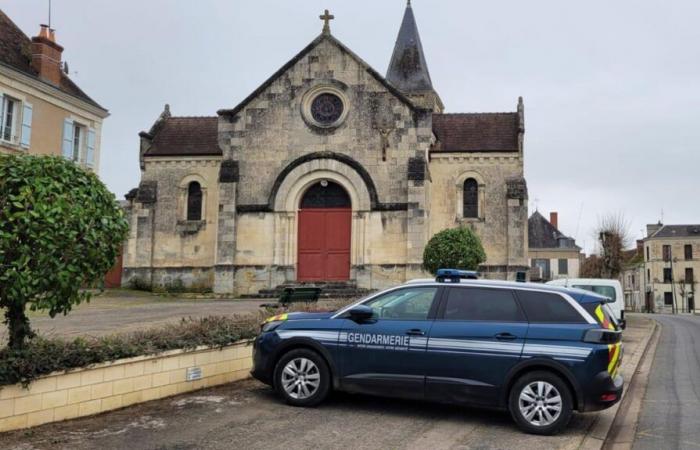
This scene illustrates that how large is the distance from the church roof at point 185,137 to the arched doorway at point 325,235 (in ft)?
17.3

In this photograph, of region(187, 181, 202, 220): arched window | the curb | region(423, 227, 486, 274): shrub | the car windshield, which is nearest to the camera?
the curb

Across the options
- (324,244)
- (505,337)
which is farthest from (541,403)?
(324,244)

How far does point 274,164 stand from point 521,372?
815 inches

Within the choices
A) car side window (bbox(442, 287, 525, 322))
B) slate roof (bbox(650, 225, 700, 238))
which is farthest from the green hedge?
slate roof (bbox(650, 225, 700, 238))

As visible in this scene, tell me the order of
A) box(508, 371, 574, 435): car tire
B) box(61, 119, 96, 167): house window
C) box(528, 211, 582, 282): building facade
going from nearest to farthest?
box(508, 371, 574, 435): car tire, box(61, 119, 96, 167): house window, box(528, 211, 582, 282): building facade

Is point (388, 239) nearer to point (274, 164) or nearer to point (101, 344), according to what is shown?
point (274, 164)

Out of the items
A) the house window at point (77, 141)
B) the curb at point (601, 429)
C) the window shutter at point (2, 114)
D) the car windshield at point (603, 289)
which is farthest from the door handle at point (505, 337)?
the house window at point (77, 141)

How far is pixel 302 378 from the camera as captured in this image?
26.7ft

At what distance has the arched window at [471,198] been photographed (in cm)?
2781

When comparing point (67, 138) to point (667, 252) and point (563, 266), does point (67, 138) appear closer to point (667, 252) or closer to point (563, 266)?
point (563, 266)

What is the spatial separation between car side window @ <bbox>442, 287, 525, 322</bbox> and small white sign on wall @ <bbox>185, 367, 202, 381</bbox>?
139 inches

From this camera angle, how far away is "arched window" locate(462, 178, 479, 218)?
91.2 feet

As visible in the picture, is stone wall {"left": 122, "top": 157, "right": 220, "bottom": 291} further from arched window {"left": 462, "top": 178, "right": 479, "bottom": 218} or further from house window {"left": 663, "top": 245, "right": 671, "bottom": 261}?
house window {"left": 663, "top": 245, "right": 671, "bottom": 261}

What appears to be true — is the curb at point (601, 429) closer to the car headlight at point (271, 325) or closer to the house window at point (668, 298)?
the car headlight at point (271, 325)
